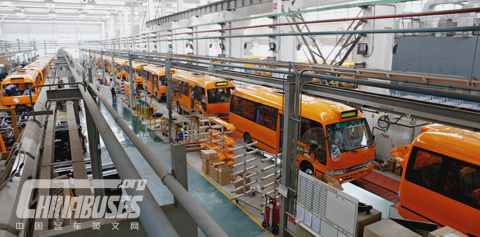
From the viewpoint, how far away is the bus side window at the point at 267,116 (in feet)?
32.4

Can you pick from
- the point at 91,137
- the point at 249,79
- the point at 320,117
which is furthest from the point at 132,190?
the point at 320,117

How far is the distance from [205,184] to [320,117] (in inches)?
147

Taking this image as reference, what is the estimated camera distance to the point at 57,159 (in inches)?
308

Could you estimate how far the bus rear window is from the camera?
5332 mm

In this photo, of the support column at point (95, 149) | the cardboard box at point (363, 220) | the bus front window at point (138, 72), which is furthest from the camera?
the bus front window at point (138, 72)

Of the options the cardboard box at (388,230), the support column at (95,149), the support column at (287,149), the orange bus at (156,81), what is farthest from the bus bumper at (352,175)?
the orange bus at (156,81)

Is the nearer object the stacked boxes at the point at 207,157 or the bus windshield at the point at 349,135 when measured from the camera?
the bus windshield at the point at 349,135

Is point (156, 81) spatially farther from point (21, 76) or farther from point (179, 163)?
point (179, 163)

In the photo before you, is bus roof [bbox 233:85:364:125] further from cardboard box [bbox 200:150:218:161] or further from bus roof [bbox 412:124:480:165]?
cardboard box [bbox 200:150:218:161]

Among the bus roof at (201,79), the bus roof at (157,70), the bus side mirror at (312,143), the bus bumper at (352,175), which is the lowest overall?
the bus bumper at (352,175)

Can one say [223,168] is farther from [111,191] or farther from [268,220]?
[111,191]

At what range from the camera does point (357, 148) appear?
8.27 meters

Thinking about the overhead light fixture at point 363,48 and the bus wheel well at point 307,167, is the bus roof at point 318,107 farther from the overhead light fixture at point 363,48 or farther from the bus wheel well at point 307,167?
the overhead light fixture at point 363,48

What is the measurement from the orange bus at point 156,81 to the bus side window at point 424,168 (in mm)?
14342
